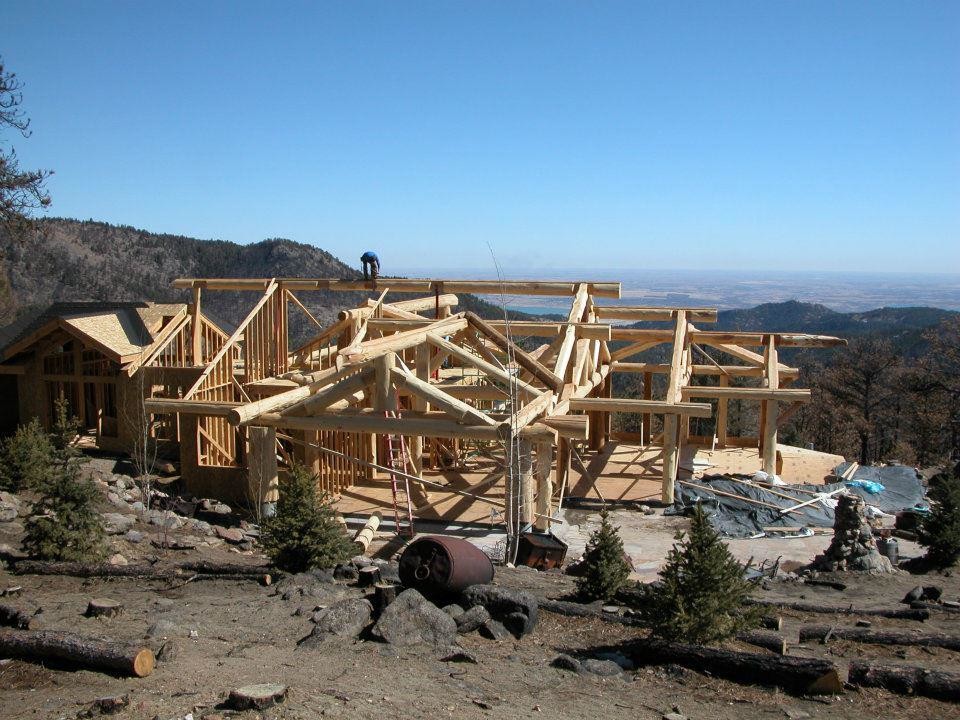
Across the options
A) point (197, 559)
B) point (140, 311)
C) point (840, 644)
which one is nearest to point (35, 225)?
point (140, 311)

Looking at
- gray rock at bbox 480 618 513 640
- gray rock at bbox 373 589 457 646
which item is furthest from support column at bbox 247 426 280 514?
gray rock at bbox 480 618 513 640

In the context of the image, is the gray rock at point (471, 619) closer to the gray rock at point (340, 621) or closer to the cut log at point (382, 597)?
the cut log at point (382, 597)

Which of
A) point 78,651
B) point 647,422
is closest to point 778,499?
point 647,422

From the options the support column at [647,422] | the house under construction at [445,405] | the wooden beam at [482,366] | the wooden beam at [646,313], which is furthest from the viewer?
the support column at [647,422]

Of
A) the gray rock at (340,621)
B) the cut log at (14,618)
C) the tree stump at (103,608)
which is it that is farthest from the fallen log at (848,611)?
the cut log at (14,618)

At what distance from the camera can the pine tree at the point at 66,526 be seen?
364 inches

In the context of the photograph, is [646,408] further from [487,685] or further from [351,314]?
[487,685]

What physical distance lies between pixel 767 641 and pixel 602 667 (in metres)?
1.68

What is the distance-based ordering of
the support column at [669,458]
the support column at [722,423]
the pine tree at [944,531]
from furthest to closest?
the support column at [722,423] < the support column at [669,458] < the pine tree at [944,531]

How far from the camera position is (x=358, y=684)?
6.48 meters

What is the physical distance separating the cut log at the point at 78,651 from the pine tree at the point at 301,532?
119 inches

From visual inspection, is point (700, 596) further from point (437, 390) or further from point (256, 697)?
point (437, 390)

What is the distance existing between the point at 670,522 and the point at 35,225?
1180 centimetres

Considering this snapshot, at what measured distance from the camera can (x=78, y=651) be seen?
6312mm
